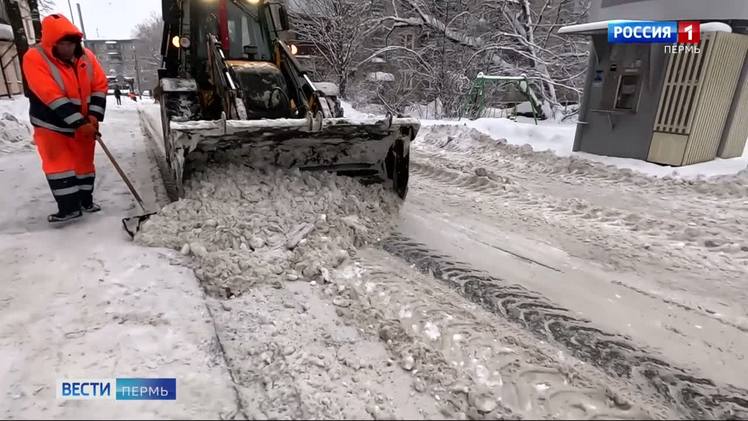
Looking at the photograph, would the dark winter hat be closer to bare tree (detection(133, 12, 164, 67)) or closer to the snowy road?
the snowy road

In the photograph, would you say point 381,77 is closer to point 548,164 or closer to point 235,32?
point 548,164

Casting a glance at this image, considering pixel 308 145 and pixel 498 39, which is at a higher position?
pixel 498 39

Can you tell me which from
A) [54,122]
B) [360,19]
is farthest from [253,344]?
[360,19]

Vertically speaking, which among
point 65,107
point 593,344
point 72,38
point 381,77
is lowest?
point 593,344

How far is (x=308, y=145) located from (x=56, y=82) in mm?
2100

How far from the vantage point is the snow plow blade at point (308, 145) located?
3326 millimetres

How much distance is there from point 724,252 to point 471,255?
2.20 meters

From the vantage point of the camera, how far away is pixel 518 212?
4508mm

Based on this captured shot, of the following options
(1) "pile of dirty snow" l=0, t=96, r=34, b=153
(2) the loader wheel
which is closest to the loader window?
(2) the loader wheel

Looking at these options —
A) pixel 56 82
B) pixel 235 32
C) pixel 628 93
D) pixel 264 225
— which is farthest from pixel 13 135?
pixel 628 93

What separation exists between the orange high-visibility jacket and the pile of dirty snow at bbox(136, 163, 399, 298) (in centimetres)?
115

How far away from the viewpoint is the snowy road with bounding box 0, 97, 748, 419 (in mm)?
1937

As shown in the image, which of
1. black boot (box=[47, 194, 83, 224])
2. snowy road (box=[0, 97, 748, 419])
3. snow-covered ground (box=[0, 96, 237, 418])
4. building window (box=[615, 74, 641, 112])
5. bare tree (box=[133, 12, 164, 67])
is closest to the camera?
snow-covered ground (box=[0, 96, 237, 418])

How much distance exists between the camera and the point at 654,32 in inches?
249
